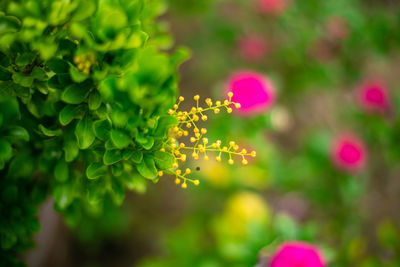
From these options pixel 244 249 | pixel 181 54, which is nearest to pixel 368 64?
pixel 244 249

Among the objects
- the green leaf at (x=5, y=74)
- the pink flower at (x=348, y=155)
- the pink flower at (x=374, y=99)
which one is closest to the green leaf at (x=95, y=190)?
the green leaf at (x=5, y=74)

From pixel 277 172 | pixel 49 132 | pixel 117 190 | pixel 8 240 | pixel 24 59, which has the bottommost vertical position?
pixel 277 172

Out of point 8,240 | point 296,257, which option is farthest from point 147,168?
point 296,257

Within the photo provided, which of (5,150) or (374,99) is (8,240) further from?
(374,99)

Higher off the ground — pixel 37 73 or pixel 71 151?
pixel 37 73

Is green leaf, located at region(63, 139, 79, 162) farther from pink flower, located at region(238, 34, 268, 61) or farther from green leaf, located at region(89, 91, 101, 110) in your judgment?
pink flower, located at region(238, 34, 268, 61)

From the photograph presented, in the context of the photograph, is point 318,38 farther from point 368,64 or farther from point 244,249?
point 244,249

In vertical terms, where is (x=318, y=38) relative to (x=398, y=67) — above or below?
above
